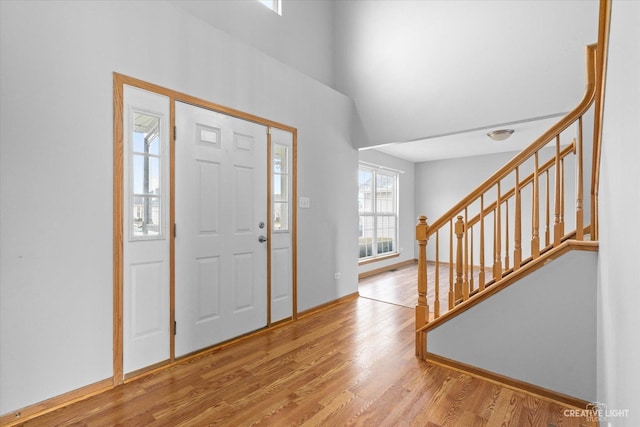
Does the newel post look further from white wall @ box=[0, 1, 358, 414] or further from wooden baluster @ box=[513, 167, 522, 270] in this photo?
white wall @ box=[0, 1, 358, 414]

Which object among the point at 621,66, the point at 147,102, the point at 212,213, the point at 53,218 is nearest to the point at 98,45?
the point at 147,102

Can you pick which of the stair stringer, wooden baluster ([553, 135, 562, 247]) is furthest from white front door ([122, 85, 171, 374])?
wooden baluster ([553, 135, 562, 247])

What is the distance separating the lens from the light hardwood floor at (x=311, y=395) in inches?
72.0

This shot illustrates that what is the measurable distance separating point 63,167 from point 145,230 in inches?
25.5

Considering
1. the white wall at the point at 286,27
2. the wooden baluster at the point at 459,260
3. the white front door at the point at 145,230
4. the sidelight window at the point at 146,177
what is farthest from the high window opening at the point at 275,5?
the wooden baluster at the point at 459,260

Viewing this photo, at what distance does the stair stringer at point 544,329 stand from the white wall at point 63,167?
2.65m

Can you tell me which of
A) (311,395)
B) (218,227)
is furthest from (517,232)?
(218,227)

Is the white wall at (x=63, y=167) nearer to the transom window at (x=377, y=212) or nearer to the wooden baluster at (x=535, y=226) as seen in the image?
the wooden baluster at (x=535, y=226)

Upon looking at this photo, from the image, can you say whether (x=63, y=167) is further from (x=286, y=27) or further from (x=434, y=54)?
(x=434, y=54)

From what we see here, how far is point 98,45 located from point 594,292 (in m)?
3.60

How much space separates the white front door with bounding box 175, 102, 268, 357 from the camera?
2566 mm

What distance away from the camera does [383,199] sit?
655 centimetres

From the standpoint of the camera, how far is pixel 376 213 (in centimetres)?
633

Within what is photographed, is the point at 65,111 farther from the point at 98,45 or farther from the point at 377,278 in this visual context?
the point at 377,278
